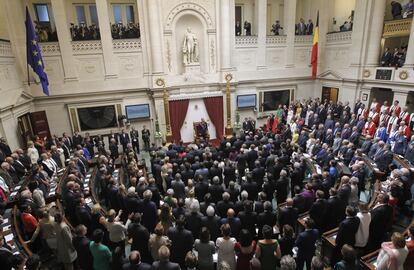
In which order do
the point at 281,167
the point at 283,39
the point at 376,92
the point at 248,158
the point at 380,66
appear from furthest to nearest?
the point at 283,39 → the point at 376,92 → the point at 380,66 → the point at 248,158 → the point at 281,167

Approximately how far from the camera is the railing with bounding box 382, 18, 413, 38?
40.4 feet

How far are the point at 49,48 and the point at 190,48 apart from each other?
6815 millimetres

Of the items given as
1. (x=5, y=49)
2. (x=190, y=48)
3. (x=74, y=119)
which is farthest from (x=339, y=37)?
(x=5, y=49)

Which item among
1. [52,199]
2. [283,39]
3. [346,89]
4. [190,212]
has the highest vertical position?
[283,39]

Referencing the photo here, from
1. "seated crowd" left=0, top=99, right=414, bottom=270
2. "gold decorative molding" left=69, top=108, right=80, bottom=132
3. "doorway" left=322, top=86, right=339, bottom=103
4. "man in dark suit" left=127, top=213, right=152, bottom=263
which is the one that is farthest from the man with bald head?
"doorway" left=322, top=86, right=339, bottom=103

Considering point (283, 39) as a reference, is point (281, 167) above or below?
below

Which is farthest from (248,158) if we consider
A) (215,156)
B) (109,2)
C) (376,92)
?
(109,2)

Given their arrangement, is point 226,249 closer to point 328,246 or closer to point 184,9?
point 328,246

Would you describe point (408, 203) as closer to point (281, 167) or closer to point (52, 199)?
point (281, 167)

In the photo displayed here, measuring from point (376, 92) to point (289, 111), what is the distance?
16.9 feet

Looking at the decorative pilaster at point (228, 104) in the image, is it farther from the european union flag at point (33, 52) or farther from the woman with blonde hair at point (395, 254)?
the woman with blonde hair at point (395, 254)

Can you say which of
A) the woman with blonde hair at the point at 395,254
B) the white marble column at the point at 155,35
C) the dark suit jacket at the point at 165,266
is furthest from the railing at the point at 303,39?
the dark suit jacket at the point at 165,266

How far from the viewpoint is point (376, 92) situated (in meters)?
14.3

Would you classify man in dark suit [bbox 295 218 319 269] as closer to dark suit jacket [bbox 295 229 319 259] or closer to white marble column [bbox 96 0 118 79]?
dark suit jacket [bbox 295 229 319 259]
